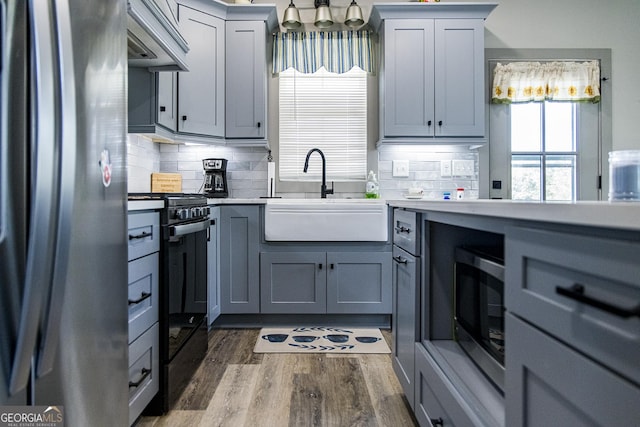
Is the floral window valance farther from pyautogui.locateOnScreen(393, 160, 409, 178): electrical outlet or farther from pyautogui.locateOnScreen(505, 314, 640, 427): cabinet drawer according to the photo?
pyautogui.locateOnScreen(505, 314, 640, 427): cabinet drawer

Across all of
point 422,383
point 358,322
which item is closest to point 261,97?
point 358,322

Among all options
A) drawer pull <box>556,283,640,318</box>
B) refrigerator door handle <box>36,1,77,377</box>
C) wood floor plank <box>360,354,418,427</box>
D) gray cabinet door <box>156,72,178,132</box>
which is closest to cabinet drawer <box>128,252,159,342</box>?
refrigerator door handle <box>36,1,77,377</box>

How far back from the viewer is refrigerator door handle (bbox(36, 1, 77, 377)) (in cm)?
66

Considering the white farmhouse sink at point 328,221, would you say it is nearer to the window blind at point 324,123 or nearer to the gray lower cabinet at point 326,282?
the gray lower cabinet at point 326,282

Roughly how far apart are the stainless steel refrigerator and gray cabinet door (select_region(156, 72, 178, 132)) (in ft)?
5.63

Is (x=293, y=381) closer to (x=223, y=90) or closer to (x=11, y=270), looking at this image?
(x=11, y=270)

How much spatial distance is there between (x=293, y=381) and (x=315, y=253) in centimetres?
97

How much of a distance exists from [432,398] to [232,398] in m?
0.96

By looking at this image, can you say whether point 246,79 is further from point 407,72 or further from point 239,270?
point 239,270

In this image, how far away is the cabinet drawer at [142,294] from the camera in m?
1.34

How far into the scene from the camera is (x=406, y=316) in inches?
62.6

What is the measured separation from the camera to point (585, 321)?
1.79 ft

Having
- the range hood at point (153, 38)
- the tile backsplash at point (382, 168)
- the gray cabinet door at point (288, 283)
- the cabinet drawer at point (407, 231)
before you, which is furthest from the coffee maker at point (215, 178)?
the cabinet drawer at point (407, 231)

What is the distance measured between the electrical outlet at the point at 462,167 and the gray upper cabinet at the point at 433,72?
0.32m
